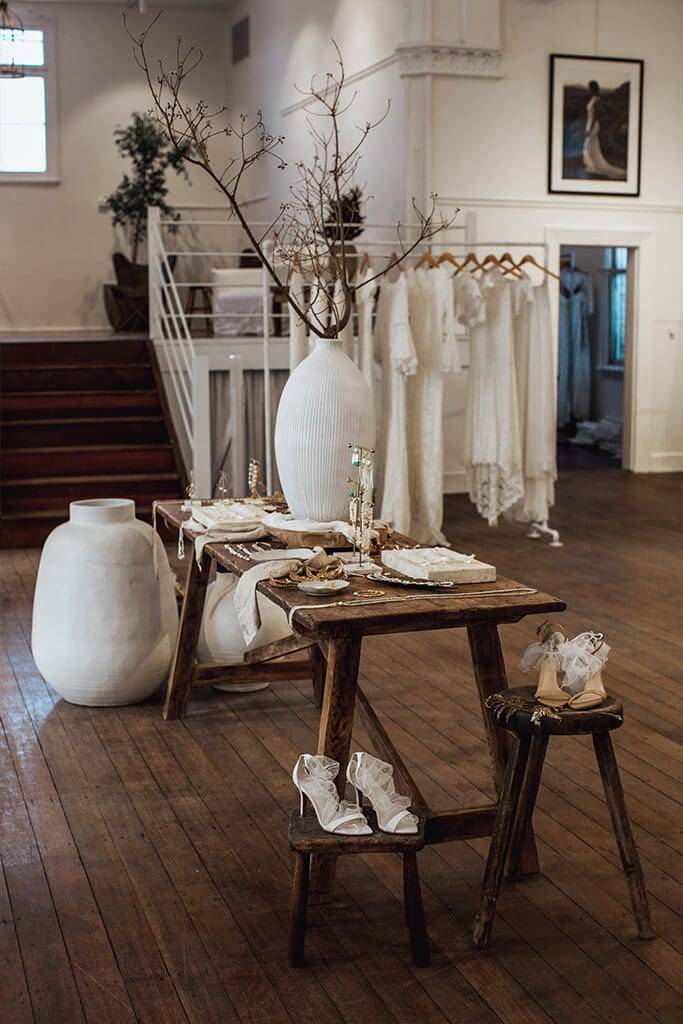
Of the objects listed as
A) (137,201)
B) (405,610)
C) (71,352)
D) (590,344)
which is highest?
(137,201)

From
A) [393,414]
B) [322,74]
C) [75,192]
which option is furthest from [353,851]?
[75,192]

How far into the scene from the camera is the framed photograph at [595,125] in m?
9.81

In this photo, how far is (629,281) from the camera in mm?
10484

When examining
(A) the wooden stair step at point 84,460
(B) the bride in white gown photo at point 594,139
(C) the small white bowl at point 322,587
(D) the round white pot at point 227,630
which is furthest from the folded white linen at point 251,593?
(B) the bride in white gown photo at point 594,139

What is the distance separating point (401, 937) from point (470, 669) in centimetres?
221

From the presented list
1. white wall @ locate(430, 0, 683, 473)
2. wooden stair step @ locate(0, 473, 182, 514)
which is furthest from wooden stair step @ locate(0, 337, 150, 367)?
white wall @ locate(430, 0, 683, 473)

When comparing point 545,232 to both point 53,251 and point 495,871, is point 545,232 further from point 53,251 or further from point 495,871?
point 495,871

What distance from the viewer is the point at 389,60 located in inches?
380

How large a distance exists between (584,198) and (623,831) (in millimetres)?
7991

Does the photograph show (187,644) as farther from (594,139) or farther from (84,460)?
(594,139)

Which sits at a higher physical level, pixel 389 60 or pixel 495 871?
pixel 389 60

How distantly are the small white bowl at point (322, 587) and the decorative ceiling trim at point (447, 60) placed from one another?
23.7ft

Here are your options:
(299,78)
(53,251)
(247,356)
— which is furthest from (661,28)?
(53,251)

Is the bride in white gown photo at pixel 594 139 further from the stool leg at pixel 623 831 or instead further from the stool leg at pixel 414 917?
the stool leg at pixel 414 917
